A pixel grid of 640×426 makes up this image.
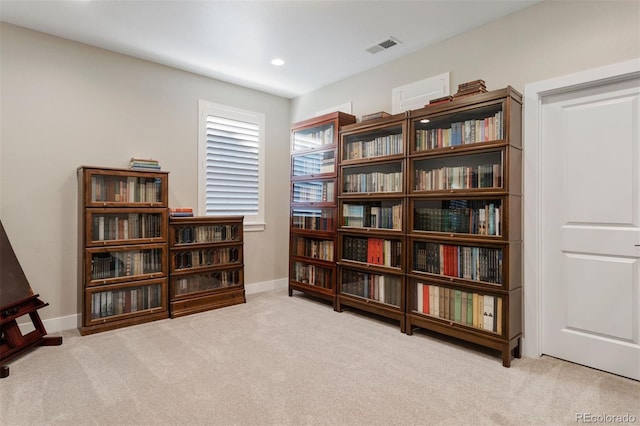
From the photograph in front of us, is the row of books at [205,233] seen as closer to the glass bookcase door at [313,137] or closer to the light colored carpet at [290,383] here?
the light colored carpet at [290,383]

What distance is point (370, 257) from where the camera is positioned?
363cm

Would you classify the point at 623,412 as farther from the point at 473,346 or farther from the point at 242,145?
the point at 242,145

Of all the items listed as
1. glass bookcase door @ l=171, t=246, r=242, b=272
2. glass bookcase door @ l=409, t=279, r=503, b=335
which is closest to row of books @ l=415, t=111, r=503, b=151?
glass bookcase door @ l=409, t=279, r=503, b=335

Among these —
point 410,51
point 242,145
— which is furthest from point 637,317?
point 242,145

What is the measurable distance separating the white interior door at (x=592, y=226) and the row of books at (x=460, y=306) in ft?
1.40

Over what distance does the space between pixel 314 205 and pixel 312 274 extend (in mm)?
871

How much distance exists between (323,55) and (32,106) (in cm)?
285

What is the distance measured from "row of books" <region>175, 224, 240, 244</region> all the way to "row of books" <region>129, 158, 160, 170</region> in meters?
0.69

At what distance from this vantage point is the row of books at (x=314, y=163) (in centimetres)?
413

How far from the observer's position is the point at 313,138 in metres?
4.37

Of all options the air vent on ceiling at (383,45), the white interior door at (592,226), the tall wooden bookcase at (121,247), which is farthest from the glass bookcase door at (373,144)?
the tall wooden bookcase at (121,247)

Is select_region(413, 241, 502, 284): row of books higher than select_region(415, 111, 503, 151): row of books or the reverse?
the reverse

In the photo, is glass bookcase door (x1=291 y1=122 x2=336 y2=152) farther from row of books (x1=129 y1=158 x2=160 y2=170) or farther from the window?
row of books (x1=129 y1=158 x2=160 y2=170)

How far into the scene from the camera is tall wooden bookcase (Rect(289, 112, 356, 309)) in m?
4.07
